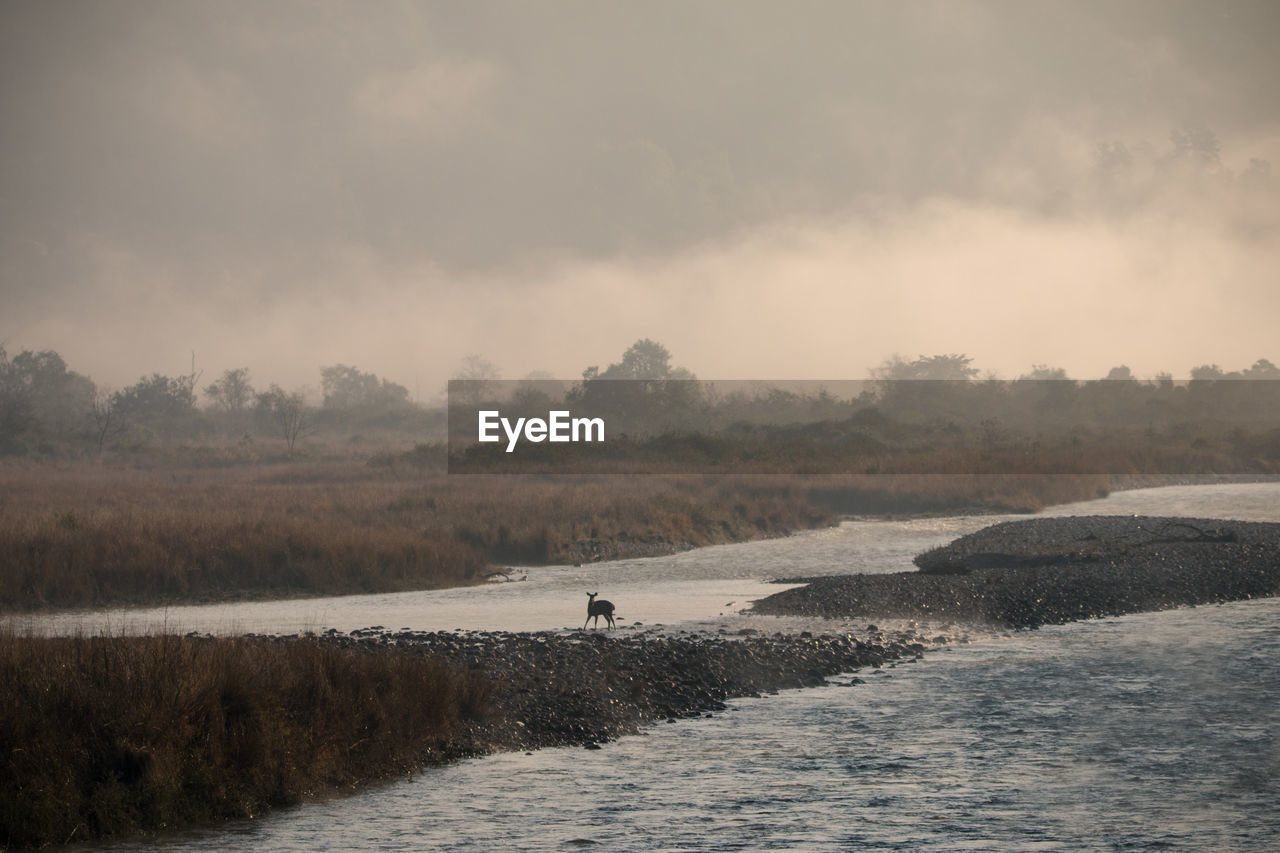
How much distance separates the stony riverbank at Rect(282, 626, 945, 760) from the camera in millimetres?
17609

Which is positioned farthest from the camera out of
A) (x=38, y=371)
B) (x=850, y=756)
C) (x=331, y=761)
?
(x=38, y=371)

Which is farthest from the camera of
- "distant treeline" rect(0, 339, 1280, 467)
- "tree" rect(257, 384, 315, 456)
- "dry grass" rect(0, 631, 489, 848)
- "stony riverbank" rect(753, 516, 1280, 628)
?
"tree" rect(257, 384, 315, 456)

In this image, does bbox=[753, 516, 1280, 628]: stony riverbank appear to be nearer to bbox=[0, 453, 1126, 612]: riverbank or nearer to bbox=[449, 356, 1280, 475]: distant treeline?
bbox=[0, 453, 1126, 612]: riverbank

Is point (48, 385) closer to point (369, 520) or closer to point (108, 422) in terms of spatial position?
point (108, 422)

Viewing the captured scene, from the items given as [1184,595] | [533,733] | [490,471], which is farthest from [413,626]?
[490,471]

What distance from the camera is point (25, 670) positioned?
1425cm

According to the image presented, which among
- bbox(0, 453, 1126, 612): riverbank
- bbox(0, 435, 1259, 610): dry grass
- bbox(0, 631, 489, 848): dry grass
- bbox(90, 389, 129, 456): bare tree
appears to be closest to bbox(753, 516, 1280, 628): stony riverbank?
bbox(0, 453, 1126, 612): riverbank

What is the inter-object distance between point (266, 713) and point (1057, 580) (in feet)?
74.2

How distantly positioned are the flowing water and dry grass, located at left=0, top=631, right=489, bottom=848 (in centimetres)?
50

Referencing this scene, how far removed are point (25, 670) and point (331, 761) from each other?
150 inches

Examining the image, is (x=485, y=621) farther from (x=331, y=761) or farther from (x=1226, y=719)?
(x=1226, y=719)

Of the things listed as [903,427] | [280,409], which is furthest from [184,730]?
[280,409]

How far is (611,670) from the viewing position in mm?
19922

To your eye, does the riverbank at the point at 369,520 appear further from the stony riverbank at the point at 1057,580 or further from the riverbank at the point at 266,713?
the riverbank at the point at 266,713
